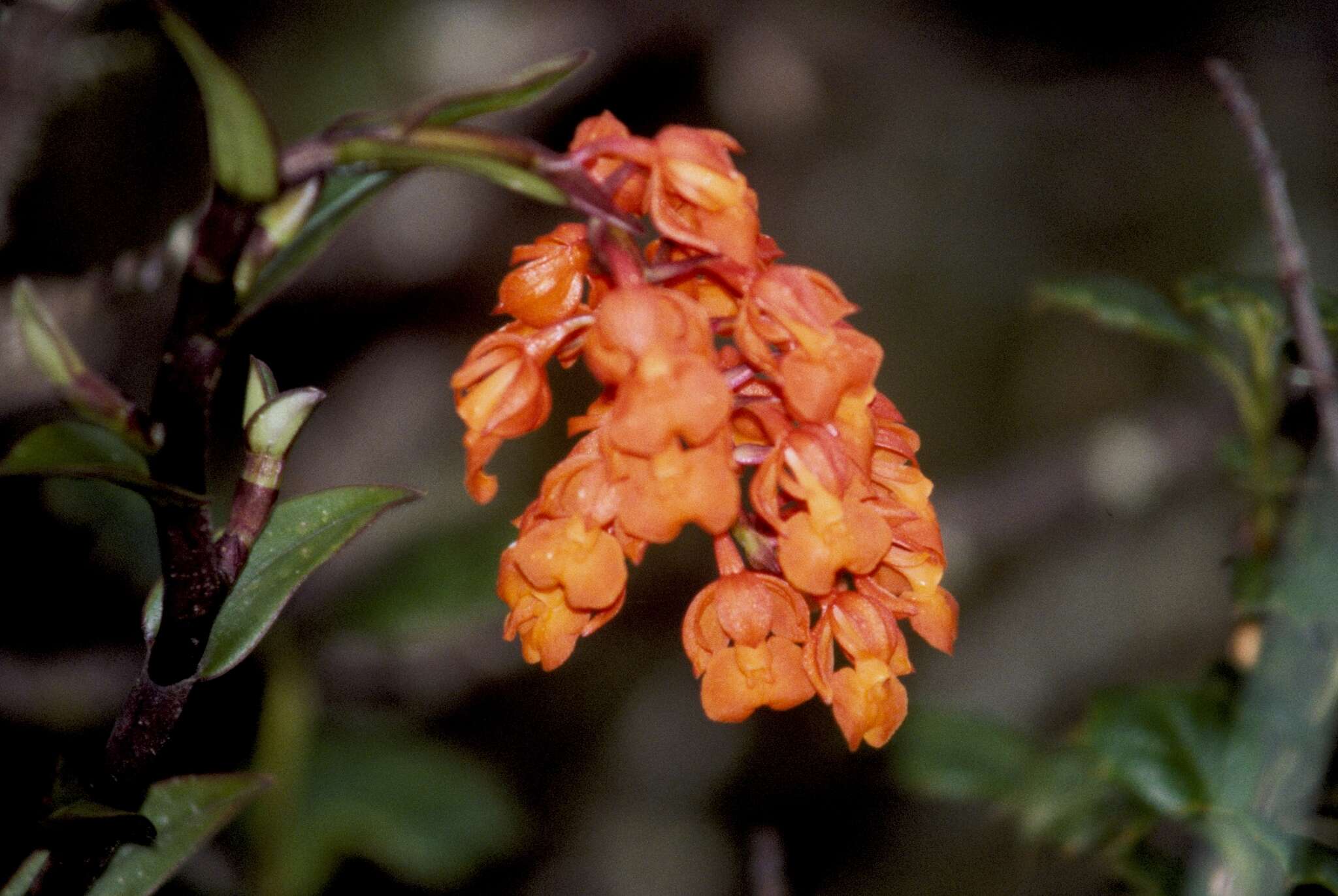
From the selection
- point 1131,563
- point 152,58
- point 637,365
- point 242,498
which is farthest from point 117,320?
point 1131,563

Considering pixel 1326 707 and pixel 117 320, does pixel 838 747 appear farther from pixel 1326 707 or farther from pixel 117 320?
pixel 117 320

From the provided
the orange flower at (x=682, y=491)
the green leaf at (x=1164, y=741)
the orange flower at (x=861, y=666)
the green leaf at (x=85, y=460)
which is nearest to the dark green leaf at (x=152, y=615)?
the green leaf at (x=85, y=460)

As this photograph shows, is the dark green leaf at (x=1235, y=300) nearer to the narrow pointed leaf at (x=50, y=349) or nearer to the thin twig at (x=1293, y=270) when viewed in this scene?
the thin twig at (x=1293, y=270)

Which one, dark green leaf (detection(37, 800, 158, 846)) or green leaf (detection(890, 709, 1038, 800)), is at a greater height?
dark green leaf (detection(37, 800, 158, 846))

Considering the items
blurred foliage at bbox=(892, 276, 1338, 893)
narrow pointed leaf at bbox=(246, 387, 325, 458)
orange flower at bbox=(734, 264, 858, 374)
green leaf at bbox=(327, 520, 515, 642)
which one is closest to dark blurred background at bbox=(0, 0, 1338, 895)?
green leaf at bbox=(327, 520, 515, 642)

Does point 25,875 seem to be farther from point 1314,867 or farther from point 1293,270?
point 1293,270

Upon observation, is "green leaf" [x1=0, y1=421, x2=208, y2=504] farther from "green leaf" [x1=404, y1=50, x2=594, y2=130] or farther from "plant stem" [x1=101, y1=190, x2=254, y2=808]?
"green leaf" [x1=404, y1=50, x2=594, y2=130]

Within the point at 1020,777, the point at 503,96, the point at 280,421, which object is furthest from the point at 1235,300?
the point at 280,421
